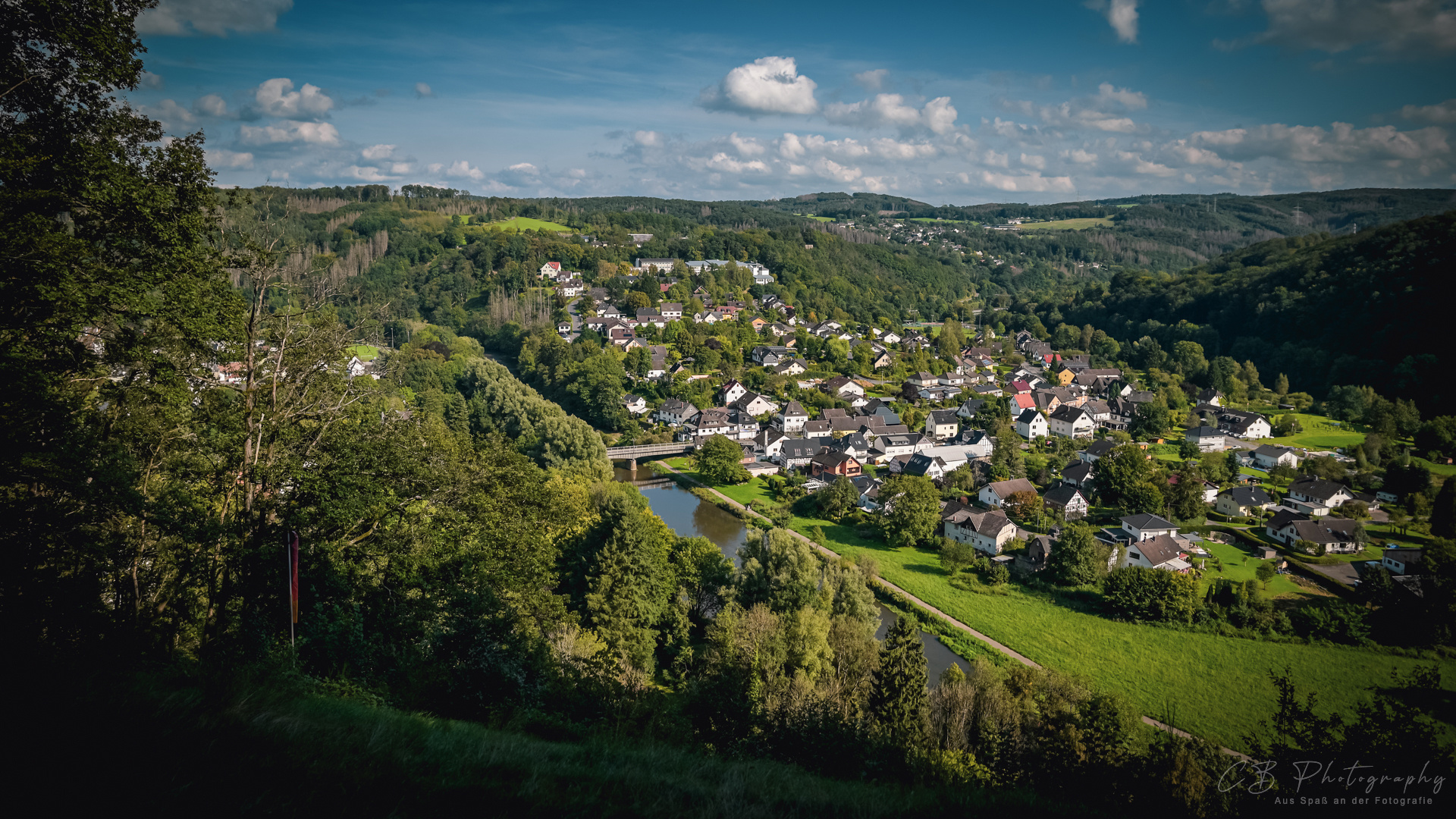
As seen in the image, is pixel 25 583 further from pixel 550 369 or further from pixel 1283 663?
pixel 550 369

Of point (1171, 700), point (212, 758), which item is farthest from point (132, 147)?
point (1171, 700)

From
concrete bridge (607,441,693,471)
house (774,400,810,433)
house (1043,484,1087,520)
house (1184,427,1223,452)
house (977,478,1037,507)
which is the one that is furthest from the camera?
house (774,400,810,433)

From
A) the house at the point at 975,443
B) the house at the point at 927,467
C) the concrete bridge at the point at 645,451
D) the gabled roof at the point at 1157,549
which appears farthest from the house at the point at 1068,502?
the concrete bridge at the point at 645,451

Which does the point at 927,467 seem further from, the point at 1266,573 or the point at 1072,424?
the point at 1072,424

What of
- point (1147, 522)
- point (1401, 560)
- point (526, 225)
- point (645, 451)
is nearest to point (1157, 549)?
point (1147, 522)

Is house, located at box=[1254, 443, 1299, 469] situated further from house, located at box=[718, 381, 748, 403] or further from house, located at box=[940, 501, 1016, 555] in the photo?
house, located at box=[718, 381, 748, 403]

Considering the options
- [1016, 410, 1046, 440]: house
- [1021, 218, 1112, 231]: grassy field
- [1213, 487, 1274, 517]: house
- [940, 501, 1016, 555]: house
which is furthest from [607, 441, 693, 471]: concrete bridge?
[1021, 218, 1112, 231]: grassy field
